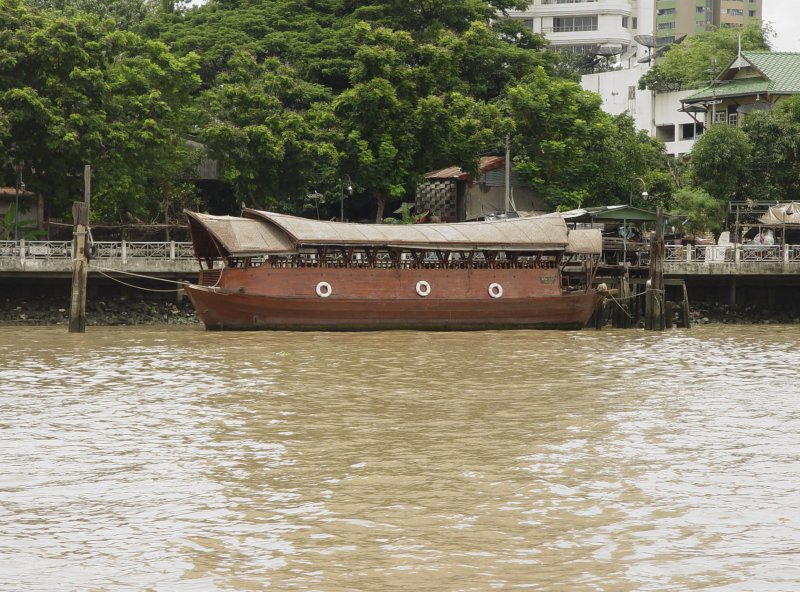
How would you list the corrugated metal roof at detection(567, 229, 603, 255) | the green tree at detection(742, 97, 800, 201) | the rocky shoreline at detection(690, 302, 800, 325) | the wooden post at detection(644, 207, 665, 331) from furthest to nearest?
the green tree at detection(742, 97, 800, 201) < the rocky shoreline at detection(690, 302, 800, 325) < the corrugated metal roof at detection(567, 229, 603, 255) < the wooden post at detection(644, 207, 665, 331)

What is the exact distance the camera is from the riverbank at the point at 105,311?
3572 cm

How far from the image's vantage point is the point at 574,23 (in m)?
88.2

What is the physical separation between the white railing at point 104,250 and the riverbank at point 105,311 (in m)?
1.41

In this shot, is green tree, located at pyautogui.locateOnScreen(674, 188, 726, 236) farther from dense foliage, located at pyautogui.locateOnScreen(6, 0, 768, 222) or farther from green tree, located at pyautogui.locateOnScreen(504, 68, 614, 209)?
green tree, located at pyautogui.locateOnScreen(504, 68, 614, 209)

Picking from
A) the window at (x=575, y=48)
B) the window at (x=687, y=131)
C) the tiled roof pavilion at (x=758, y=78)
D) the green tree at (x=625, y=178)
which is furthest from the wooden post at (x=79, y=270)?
the window at (x=575, y=48)

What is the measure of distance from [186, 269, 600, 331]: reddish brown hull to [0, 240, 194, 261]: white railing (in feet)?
14.0

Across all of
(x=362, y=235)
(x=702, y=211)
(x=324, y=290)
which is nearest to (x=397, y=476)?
(x=324, y=290)

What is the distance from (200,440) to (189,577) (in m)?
6.07

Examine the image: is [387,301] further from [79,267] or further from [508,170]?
[508,170]

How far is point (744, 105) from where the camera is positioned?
183 feet

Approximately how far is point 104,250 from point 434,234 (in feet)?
33.1

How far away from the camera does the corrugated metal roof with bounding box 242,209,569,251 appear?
108 ft

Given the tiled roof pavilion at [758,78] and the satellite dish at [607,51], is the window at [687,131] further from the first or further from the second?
the satellite dish at [607,51]

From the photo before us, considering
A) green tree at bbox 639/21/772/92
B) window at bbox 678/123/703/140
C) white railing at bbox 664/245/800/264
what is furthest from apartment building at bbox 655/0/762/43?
white railing at bbox 664/245/800/264
